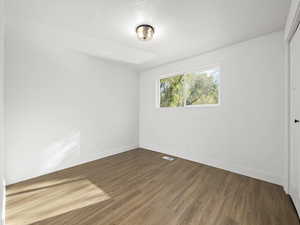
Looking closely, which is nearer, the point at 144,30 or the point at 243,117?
the point at 144,30

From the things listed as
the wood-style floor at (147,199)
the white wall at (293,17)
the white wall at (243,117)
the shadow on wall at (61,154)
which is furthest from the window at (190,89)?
the shadow on wall at (61,154)

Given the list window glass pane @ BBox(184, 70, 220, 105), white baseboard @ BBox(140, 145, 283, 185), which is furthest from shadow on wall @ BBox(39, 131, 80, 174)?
window glass pane @ BBox(184, 70, 220, 105)

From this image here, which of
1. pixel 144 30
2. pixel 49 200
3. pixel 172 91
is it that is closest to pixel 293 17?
pixel 144 30

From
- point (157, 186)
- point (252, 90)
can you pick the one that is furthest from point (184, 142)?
point (252, 90)

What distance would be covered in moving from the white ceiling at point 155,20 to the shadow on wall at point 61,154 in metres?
1.98

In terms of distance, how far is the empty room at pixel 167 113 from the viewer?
5.38 feet

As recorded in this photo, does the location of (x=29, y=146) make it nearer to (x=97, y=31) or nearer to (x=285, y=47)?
(x=97, y=31)

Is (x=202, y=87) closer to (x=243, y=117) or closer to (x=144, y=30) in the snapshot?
(x=243, y=117)

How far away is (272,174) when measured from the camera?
2213 millimetres

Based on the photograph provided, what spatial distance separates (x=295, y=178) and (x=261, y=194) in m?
0.47

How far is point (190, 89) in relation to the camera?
3439 mm

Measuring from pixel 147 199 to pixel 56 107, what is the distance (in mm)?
2425

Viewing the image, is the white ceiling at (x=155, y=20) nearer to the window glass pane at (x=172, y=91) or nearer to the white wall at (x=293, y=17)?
the white wall at (x=293, y=17)

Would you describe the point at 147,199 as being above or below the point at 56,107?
below
